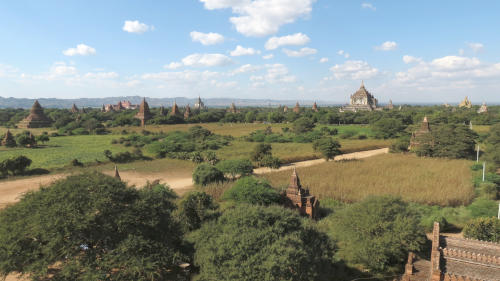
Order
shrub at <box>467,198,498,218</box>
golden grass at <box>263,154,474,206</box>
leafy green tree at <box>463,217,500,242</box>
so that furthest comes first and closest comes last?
golden grass at <box>263,154,474,206</box>, shrub at <box>467,198,498,218</box>, leafy green tree at <box>463,217,500,242</box>

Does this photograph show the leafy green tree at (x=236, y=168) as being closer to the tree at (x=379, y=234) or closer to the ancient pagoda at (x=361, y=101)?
the tree at (x=379, y=234)

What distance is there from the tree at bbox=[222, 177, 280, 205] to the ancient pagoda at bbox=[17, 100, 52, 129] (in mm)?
76337

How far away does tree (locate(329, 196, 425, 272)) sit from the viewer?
478 inches

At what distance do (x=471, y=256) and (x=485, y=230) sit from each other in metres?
5.88

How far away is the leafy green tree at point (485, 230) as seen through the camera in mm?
13897

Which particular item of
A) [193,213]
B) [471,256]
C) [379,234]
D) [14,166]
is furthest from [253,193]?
[14,166]

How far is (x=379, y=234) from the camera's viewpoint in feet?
41.6

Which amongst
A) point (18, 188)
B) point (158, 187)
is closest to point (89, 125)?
point (18, 188)

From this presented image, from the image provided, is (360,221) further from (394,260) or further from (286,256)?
(286,256)

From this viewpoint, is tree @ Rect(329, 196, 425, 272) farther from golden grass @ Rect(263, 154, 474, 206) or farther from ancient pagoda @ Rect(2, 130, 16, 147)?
ancient pagoda @ Rect(2, 130, 16, 147)

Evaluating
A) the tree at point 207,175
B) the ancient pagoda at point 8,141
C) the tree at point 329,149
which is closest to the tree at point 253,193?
the tree at point 207,175

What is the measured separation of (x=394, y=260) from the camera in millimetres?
13156

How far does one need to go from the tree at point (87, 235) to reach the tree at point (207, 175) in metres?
14.3

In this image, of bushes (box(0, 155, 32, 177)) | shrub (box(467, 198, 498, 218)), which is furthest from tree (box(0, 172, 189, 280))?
bushes (box(0, 155, 32, 177))
